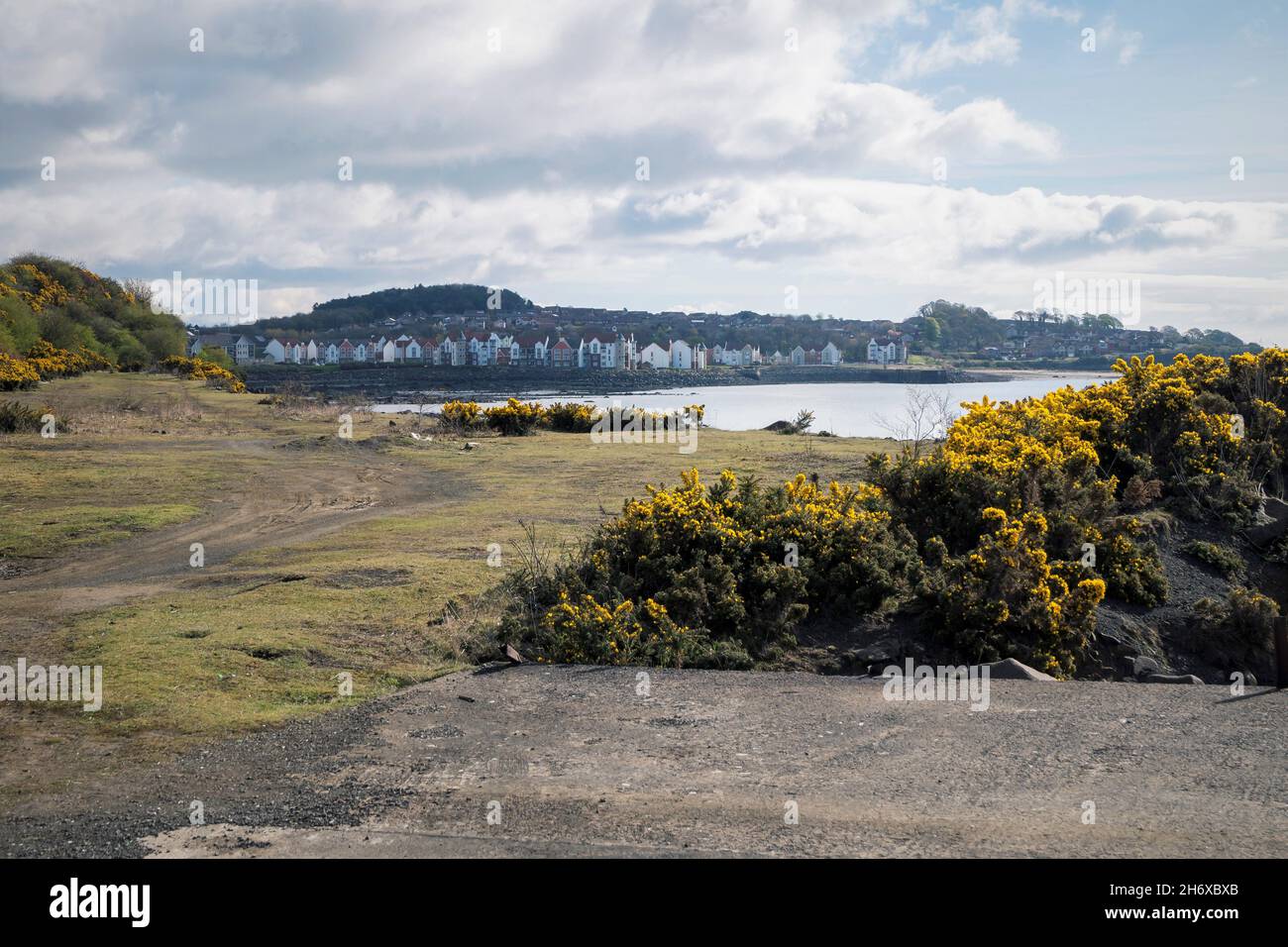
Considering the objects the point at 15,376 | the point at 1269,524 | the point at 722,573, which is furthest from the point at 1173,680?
the point at 15,376

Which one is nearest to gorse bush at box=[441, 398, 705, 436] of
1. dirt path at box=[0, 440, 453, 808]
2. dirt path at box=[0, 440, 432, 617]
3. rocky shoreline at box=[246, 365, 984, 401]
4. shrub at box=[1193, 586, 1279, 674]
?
dirt path at box=[0, 440, 453, 808]

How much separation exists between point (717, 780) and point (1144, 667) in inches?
225

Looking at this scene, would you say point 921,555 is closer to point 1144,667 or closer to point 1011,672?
point 1144,667

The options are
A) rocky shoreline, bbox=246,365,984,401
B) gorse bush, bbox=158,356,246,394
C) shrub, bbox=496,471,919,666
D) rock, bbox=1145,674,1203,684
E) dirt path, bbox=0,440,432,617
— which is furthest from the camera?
rocky shoreline, bbox=246,365,984,401

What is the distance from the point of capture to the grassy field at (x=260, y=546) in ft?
26.3

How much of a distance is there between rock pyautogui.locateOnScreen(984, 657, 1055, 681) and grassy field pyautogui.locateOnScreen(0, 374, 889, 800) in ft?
14.9

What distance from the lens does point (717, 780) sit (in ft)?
20.5

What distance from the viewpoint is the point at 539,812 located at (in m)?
5.71

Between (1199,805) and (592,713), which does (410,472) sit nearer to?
(592,713)

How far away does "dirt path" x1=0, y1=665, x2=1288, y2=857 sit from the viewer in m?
5.28

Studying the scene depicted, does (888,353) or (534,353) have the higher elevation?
(534,353)

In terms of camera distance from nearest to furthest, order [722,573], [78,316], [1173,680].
→ [1173,680] < [722,573] < [78,316]

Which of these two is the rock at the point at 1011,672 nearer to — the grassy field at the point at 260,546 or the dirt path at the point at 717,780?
the dirt path at the point at 717,780

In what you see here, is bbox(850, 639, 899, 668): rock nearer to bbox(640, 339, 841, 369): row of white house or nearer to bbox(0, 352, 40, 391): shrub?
bbox(0, 352, 40, 391): shrub
